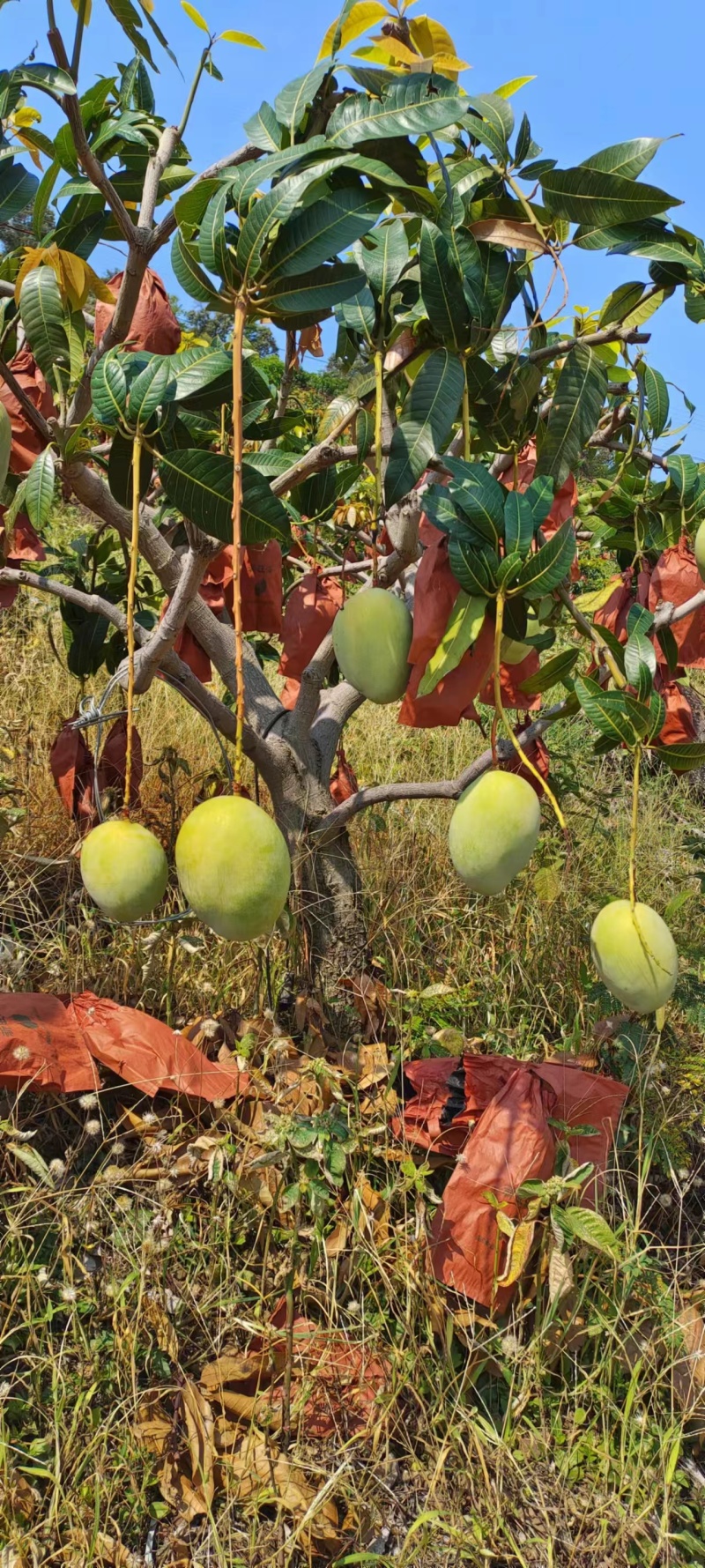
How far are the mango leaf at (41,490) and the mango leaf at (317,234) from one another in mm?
324

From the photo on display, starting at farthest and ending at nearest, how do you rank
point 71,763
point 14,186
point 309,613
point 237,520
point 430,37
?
point 71,763 < point 309,613 < point 430,37 < point 14,186 < point 237,520

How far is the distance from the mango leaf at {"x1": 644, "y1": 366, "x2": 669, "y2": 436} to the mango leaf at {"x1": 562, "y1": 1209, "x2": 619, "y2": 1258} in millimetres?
1006

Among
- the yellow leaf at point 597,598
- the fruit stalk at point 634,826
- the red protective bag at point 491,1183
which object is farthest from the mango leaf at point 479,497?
the red protective bag at point 491,1183

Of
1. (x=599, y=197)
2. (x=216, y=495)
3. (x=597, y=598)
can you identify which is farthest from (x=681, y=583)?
(x=216, y=495)

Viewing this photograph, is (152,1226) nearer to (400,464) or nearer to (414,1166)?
(414,1166)

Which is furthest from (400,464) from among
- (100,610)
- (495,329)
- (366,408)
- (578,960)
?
(578,960)

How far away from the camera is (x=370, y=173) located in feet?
2.43

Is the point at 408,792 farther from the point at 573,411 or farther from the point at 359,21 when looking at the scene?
the point at 359,21

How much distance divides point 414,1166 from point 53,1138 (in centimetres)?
57

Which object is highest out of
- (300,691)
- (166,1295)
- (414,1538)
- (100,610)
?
(100,610)

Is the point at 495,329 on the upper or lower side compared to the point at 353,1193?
upper

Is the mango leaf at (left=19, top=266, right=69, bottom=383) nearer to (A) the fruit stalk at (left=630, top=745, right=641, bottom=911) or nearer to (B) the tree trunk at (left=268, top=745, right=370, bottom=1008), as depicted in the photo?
(A) the fruit stalk at (left=630, top=745, right=641, bottom=911)

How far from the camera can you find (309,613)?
1.62 meters

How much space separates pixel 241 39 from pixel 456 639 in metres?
0.87
